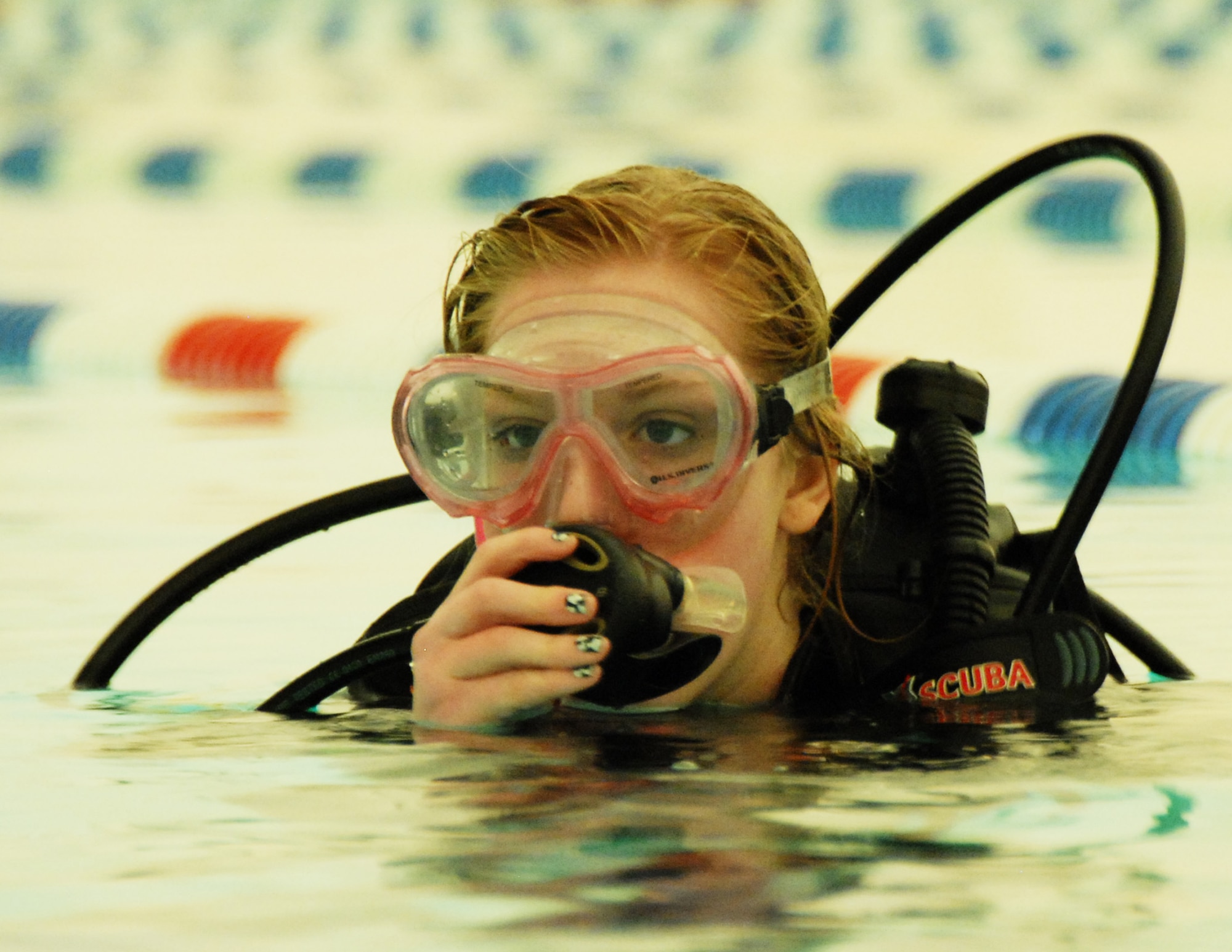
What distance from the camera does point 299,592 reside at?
410cm

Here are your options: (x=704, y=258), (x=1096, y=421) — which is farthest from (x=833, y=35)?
(x=704, y=258)

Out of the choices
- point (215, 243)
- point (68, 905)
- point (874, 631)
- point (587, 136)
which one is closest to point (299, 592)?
point (874, 631)

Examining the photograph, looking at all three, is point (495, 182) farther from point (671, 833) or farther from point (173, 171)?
point (671, 833)

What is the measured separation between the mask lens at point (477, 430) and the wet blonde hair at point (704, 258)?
0.19m

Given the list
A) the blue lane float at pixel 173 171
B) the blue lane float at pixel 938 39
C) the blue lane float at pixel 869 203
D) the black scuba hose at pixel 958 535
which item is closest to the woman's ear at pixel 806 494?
the black scuba hose at pixel 958 535

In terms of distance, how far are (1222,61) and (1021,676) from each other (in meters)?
13.0

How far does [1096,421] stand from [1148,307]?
15.2 feet

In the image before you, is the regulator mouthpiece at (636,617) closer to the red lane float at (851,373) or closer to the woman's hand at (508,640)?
the woman's hand at (508,640)

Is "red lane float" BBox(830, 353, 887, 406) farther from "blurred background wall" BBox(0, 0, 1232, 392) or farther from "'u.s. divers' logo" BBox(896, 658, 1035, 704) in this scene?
"'u.s. divers' logo" BBox(896, 658, 1035, 704)

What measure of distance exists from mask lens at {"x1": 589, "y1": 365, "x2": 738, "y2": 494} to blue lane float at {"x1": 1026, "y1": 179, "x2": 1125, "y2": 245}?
9613mm

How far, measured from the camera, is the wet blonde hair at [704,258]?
2.32 metres

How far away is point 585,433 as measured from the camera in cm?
209

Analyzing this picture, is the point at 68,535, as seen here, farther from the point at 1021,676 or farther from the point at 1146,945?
the point at 1146,945

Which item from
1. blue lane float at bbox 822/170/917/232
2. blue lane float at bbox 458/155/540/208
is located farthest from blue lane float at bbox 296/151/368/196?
blue lane float at bbox 822/170/917/232
